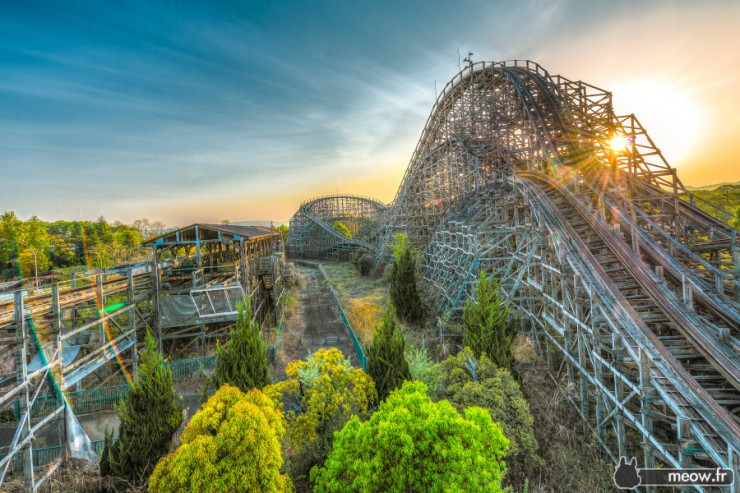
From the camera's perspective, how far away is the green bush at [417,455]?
421 cm

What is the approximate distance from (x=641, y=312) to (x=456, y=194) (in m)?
14.6

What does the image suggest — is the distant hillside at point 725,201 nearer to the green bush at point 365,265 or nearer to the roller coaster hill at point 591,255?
the roller coaster hill at point 591,255

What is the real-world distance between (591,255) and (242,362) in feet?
28.6

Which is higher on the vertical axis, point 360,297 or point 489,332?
point 489,332

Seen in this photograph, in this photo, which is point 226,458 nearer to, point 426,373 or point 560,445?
point 426,373

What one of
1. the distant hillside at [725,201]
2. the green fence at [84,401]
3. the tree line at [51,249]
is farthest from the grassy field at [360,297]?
the tree line at [51,249]

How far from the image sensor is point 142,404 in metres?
6.54

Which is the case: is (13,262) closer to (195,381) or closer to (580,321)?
(195,381)

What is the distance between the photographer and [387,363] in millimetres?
7754

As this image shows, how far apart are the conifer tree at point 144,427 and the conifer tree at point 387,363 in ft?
14.5

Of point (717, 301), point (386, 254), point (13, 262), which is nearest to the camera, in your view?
Result: point (717, 301)

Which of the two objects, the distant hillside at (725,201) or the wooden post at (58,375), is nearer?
the wooden post at (58,375)

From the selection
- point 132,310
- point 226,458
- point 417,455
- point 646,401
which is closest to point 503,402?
point 646,401

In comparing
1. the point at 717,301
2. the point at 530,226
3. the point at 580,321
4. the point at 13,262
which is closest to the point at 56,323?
the point at 580,321
